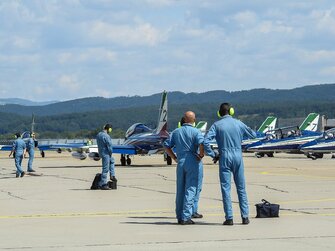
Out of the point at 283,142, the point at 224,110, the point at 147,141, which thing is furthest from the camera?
the point at 283,142

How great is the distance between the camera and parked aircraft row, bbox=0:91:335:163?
44.6 meters

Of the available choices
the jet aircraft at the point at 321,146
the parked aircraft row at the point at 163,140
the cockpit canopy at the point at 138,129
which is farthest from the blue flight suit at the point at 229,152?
the jet aircraft at the point at 321,146

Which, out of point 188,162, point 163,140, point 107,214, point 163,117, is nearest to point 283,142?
point 163,117

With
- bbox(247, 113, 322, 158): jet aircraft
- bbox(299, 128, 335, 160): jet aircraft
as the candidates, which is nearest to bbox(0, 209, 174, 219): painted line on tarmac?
bbox(299, 128, 335, 160): jet aircraft

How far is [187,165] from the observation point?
14.8 metres

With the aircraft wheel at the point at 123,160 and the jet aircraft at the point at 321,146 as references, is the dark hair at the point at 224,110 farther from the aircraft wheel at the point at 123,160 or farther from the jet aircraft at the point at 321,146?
the jet aircraft at the point at 321,146

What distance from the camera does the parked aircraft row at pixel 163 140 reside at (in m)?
44.6

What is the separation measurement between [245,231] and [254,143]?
50.1 m

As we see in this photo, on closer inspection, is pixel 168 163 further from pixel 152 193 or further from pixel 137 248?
pixel 137 248

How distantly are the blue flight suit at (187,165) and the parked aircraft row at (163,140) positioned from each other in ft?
93.7

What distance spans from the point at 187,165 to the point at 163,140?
1124 inches

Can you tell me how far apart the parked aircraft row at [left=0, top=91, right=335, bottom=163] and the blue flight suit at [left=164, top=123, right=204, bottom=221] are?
2857 centimetres

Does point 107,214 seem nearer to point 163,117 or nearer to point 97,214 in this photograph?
point 97,214

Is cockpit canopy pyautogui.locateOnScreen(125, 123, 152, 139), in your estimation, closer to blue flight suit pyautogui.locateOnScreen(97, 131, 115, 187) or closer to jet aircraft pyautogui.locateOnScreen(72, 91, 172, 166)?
jet aircraft pyautogui.locateOnScreen(72, 91, 172, 166)
